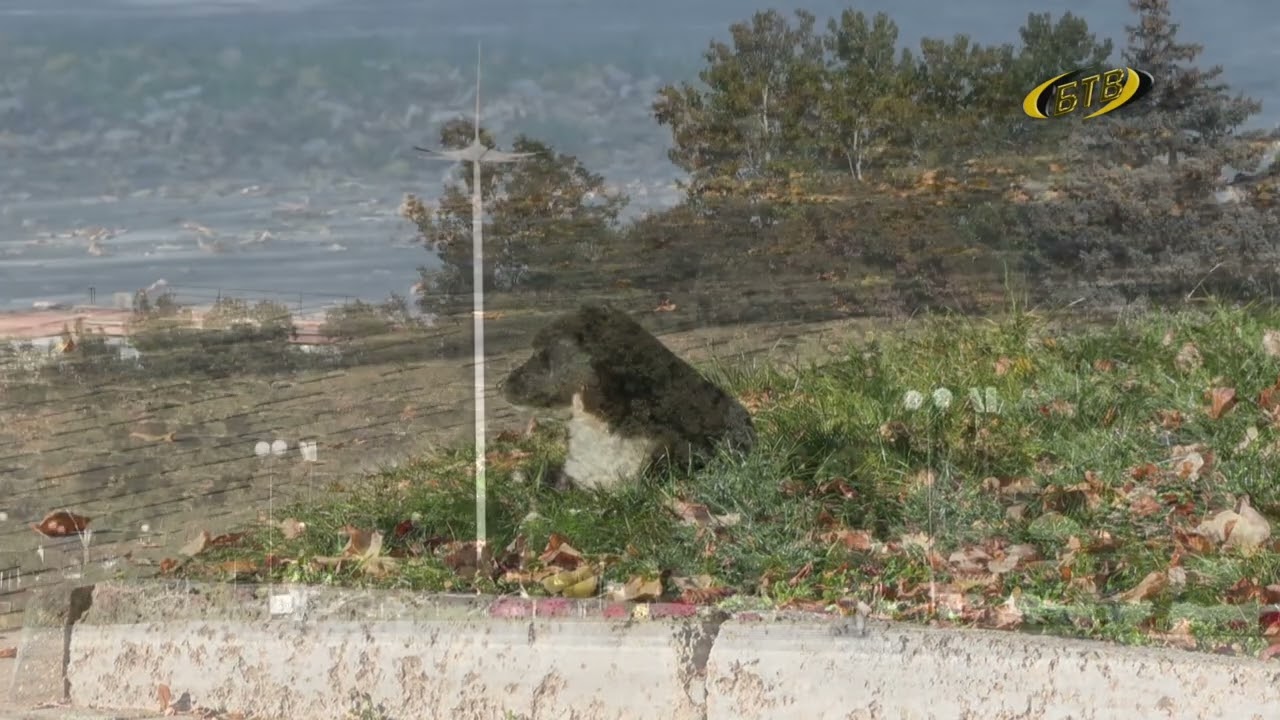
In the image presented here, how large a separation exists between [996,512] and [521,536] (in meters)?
1.43

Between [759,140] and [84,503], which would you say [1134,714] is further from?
[84,503]

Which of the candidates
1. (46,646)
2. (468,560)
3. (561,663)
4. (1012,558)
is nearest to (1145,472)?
(1012,558)

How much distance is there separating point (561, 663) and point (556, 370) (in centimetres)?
105

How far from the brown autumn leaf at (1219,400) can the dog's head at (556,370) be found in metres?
1.97

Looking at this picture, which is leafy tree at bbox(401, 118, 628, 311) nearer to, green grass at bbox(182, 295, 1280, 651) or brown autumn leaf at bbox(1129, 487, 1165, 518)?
green grass at bbox(182, 295, 1280, 651)

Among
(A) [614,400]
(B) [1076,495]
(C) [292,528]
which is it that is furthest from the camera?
(C) [292,528]

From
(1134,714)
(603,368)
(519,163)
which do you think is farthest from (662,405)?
(1134,714)

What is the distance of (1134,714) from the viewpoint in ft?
12.6

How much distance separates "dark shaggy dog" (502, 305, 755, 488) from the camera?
4.95 meters

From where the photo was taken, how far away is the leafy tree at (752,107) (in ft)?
16.5

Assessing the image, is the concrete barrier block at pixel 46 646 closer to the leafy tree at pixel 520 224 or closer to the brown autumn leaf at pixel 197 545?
the brown autumn leaf at pixel 197 545

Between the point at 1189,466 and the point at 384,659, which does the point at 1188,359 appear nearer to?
the point at 1189,466

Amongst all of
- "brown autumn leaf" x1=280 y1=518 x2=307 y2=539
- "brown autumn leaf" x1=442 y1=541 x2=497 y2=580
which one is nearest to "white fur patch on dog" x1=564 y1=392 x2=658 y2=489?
"brown autumn leaf" x1=442 y1=541 x2=497 y2=580

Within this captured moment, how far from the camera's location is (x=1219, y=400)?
198 inches
